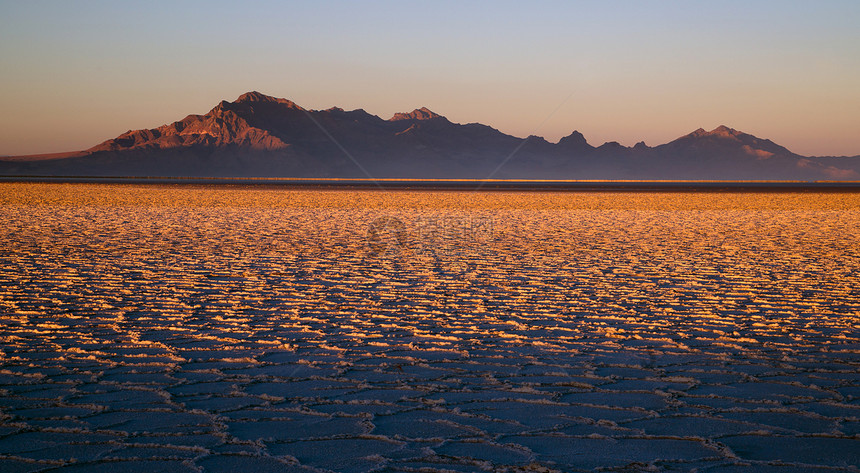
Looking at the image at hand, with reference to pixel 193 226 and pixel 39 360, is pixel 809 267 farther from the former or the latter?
pixel 193 226

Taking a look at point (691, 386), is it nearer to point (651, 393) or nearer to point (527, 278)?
point (651, 393)

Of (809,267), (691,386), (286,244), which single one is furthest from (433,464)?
(286,244)

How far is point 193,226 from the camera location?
15.1 meters

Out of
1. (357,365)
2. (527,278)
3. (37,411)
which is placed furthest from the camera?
(527,278)

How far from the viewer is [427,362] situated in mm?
4566

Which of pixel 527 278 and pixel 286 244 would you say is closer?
pixel 527 278

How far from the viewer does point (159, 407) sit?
3633mm

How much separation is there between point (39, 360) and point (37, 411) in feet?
3.53

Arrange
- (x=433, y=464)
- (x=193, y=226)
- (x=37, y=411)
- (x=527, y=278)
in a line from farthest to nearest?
(x=193, y=226), (x=527, y=278), (x=37, y=411), (x=433, y=464)

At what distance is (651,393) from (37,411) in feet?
9.52

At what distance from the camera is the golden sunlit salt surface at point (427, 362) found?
3109mm

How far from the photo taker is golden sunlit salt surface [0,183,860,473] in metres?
3.11

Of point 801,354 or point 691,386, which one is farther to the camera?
point 801,354

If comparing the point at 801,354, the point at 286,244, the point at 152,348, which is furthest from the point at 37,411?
the point at 286,244
